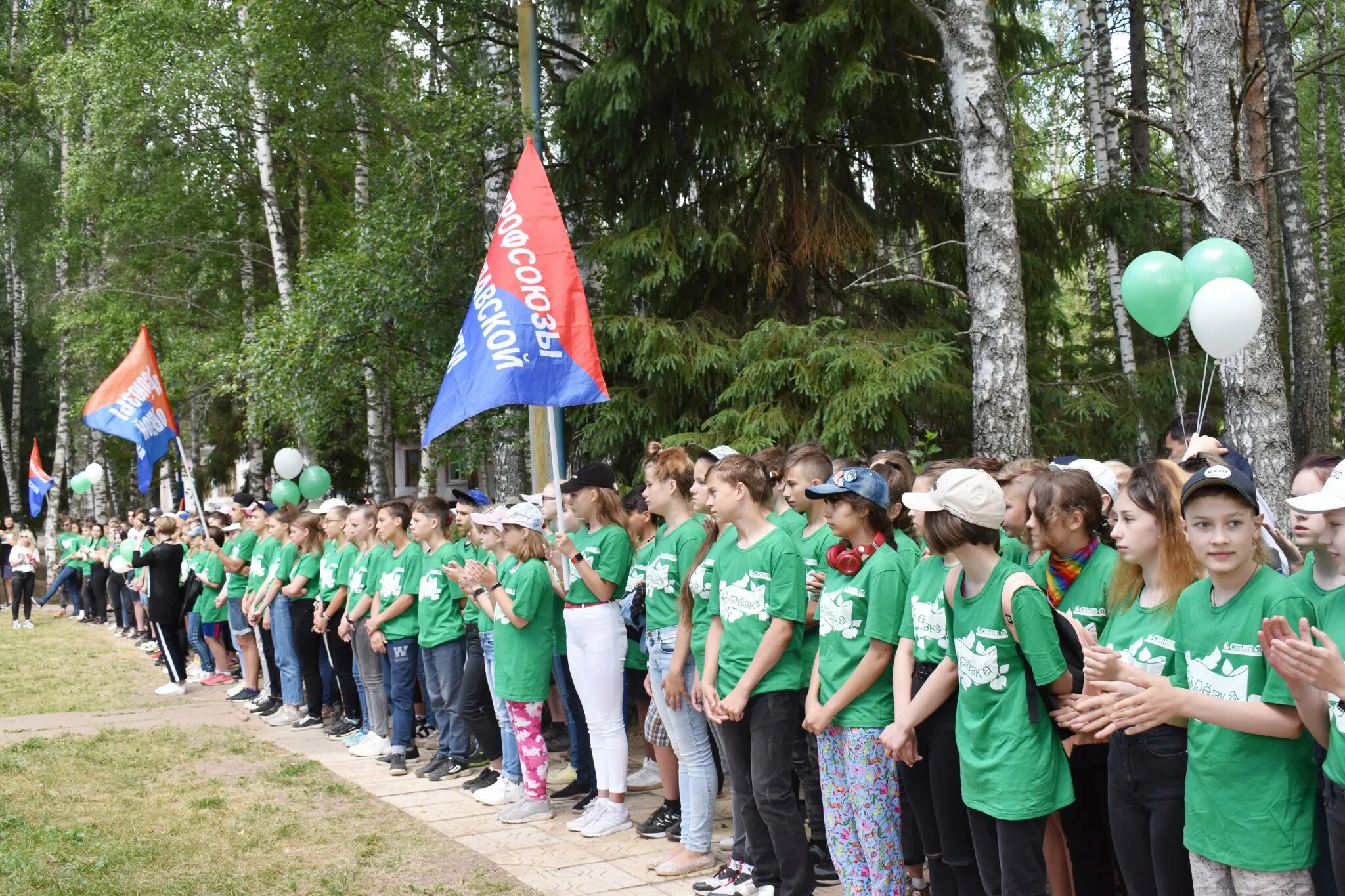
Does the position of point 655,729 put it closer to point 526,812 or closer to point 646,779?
point 526,812

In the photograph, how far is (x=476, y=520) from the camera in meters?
7.50

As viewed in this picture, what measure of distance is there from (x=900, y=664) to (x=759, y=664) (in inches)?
26.9

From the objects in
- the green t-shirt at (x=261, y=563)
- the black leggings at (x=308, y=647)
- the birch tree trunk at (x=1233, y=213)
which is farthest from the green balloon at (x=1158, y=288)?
the green t-shirt at (x=261, y=563)

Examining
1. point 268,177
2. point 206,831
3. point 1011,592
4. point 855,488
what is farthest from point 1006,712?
point 268,177

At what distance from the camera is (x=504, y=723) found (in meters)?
7.36

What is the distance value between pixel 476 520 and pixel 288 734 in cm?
391

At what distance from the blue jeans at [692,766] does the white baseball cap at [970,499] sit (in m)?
2.23

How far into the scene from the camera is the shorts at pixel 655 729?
6410mm

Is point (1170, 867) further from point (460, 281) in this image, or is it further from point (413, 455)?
point (413, 455)

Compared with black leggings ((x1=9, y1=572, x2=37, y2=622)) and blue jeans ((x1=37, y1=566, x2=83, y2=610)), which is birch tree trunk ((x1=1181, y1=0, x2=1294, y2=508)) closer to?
black leggings ((x1=9, y1=572, x2=37, y2=622))

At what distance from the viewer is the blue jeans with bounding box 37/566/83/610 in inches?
909

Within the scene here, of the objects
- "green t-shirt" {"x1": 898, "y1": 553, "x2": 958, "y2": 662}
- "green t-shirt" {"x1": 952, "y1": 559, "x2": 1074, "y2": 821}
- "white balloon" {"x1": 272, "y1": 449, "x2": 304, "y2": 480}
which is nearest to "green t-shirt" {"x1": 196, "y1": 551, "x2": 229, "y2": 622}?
"white balloon" {"x1": 272, "y1": 449, "x2": 304, "y2": 480}

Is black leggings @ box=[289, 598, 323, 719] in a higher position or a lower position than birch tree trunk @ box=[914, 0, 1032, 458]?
lower

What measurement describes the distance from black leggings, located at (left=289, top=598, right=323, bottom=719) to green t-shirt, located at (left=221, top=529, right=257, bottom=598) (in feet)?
5.50
